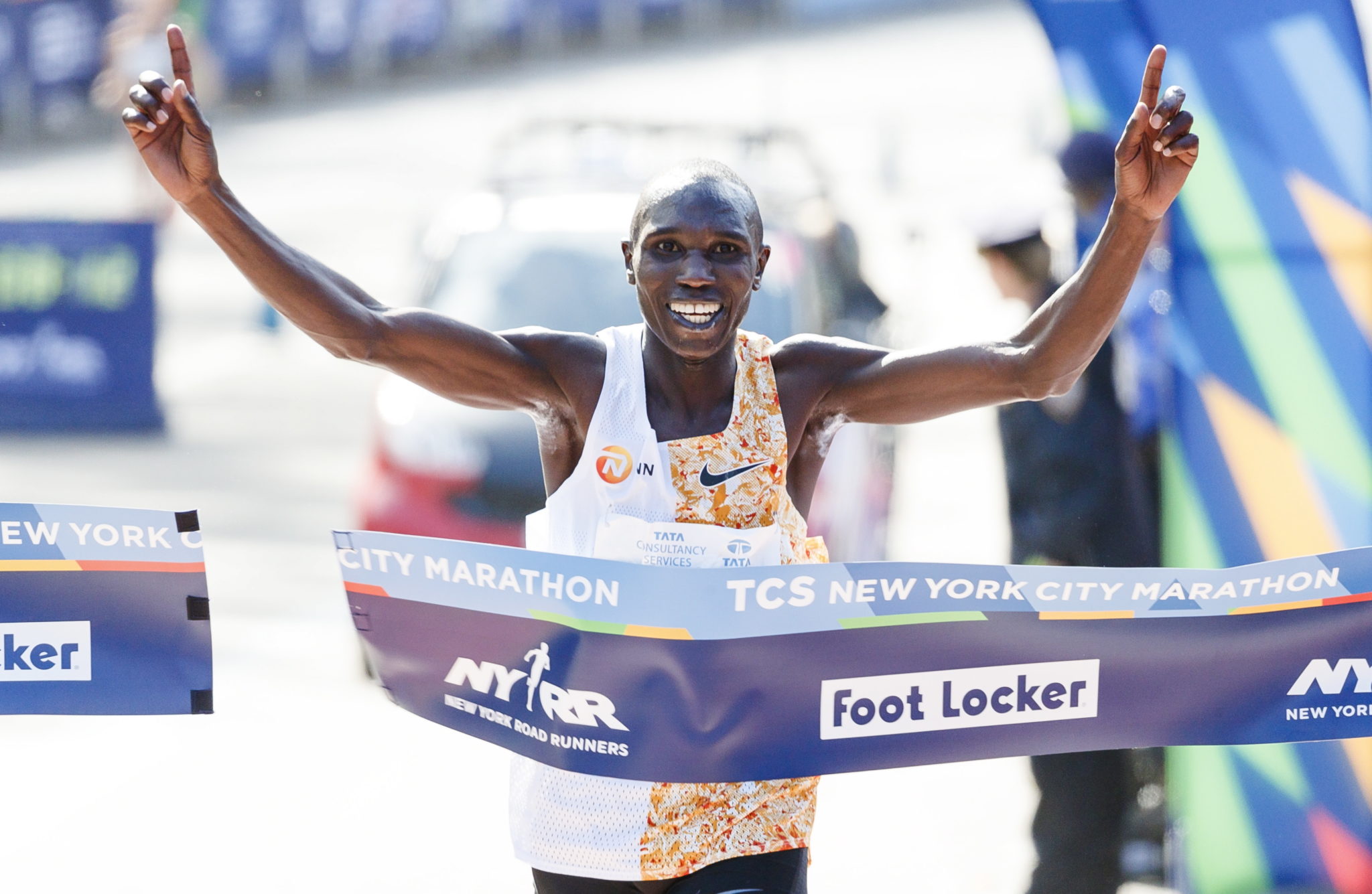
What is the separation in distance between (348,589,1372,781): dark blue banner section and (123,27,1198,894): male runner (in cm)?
9

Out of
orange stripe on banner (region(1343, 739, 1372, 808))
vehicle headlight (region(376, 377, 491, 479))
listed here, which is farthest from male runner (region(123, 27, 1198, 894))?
vehicle headlight (region(376, 377, 491, 479))

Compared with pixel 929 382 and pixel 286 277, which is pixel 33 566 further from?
pixel 929 382

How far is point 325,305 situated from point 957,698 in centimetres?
131

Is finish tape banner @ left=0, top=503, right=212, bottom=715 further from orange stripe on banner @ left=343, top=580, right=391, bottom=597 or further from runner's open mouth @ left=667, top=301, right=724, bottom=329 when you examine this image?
runner's open mouth @ left=667, top=301, right=724, bottom=329

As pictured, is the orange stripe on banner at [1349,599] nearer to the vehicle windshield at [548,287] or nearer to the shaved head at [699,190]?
the shaved head at [699,190]

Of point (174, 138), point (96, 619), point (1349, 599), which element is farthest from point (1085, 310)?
point (96, 619)

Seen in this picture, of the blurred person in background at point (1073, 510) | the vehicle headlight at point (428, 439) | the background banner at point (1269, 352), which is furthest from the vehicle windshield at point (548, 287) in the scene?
the background banner at point (1269, 352)

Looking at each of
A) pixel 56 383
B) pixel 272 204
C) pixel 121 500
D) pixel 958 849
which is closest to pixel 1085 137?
pixel 958 849

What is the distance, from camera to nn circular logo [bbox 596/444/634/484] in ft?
9.79

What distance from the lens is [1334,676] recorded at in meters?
3.35

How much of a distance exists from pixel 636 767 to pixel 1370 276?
8.38 ft

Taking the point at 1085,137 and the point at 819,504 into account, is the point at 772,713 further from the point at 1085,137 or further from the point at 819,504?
the point at 819,504

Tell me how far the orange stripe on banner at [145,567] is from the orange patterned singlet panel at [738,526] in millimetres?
934

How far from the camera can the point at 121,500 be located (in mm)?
9719
